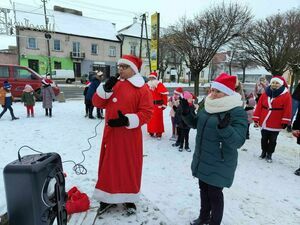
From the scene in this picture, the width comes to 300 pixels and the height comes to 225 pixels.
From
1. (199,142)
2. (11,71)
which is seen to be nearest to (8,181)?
(199,142)

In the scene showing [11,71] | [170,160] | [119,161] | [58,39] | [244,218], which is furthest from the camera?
[58,39]

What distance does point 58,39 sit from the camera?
37.4 meters

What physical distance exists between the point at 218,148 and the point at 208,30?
467 inches

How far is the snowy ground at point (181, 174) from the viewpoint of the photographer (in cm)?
342

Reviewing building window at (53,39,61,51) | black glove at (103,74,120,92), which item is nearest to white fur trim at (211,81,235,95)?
black glove at (103,74,120,92)

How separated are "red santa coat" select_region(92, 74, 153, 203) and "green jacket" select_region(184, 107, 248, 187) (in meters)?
0.72

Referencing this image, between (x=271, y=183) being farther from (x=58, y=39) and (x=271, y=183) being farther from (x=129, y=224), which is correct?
(x=58, y=39)

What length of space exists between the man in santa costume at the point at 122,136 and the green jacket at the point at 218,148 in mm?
721

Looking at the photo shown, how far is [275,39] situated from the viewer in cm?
1452

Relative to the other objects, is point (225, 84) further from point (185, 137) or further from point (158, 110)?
point (158, 110)

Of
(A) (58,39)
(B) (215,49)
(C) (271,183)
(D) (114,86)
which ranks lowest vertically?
(C) (271,183)

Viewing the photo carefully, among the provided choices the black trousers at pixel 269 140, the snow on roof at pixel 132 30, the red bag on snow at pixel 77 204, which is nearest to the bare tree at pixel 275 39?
the black trousers at pixel 269 140

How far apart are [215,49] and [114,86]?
1188cm

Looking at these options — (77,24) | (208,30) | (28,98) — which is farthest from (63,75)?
(28,98)
